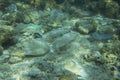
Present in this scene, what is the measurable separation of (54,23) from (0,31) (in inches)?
51.6

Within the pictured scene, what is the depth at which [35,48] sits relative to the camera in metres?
4.24

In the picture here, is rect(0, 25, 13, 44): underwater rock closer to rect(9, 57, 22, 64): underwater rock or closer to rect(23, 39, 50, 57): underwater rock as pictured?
rect(23, 39, 50, 57): underwater rock

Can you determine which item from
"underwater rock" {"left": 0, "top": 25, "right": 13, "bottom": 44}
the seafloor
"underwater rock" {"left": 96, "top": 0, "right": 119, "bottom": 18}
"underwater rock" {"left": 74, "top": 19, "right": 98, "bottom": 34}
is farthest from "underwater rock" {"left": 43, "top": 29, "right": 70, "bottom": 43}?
"underwater rock" {"left": 96, "top": 0, "right": 119, "bottom": 18}

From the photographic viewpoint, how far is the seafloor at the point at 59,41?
383 cm

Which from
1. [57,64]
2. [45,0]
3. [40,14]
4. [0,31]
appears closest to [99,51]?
[57,64]

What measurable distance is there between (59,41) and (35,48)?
1.72ft

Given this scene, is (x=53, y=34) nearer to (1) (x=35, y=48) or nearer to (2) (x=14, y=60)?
(1) (x=35, y=48)

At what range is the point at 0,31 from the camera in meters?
4.74

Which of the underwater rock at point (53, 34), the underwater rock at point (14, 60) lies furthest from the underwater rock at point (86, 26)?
the underwater rock at point (14, 60)

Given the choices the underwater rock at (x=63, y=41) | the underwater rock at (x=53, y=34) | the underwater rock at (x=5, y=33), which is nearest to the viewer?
the underwater rock at (x=63, y=41)

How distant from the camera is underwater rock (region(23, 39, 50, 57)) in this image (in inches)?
165

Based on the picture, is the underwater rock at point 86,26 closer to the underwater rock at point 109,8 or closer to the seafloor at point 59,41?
the seafloor at point 59,41

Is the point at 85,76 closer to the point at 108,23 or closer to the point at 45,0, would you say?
the point at 108,23

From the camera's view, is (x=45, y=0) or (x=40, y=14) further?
(x=45, y=0)
